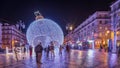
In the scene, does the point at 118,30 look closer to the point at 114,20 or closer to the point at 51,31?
the point at 114,20

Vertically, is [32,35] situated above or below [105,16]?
below

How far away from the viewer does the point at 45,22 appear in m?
56.1

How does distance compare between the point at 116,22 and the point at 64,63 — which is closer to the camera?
the point at 64,63

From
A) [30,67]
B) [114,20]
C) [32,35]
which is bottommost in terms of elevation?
[30,67]

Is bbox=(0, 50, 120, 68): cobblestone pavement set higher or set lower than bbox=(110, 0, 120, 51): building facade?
lower

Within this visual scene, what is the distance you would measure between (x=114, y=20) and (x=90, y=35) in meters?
37.9

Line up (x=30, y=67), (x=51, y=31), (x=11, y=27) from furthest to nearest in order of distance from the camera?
(x=11, y=27) < (x=51, y=31) < (x=30, y=67)

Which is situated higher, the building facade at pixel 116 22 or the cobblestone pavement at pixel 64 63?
the building facade at pixel 116 22

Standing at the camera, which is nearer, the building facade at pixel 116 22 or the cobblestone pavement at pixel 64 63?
the cobblestone pavement at pixel 64 63

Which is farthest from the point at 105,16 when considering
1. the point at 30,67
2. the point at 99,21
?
the point at 30,67

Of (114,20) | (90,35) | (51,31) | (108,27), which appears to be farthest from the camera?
(90,35)

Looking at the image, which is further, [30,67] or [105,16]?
[105,16]

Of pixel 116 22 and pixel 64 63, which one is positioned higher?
pixel 116 22

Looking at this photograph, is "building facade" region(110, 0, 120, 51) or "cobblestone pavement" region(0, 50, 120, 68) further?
"building facade" region(110, 0, 120, 51)
